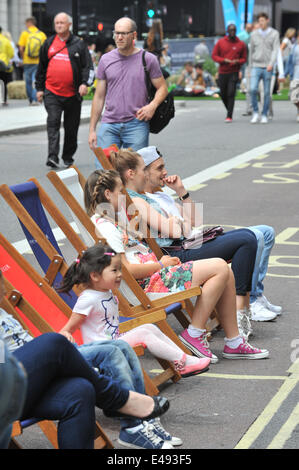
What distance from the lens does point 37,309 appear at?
15.7ft

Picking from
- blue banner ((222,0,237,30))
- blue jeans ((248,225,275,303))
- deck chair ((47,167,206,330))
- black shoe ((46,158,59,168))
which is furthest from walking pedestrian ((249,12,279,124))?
blue banner ((222,0,237,30))

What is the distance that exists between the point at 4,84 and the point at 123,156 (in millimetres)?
20950

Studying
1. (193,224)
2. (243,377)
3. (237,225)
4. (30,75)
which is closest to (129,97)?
(237,225)

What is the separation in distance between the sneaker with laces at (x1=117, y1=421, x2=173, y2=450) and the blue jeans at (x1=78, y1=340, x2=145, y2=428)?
0.11ft

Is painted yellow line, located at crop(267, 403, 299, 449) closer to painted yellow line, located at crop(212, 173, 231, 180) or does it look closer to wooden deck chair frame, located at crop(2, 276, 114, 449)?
wooden deck chair frame, located at crop(2, 276, 114, 449)

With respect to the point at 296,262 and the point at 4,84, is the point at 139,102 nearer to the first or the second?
the point at 296,262

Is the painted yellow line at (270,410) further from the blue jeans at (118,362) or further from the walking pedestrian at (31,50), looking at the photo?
the walking pedestrian at (31,50)

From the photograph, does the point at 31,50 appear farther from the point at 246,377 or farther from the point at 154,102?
the point at 246,377

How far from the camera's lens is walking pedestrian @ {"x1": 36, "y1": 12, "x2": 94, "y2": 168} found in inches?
512

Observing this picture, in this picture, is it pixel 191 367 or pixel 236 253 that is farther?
pixel 236 253

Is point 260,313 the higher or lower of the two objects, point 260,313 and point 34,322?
the lower

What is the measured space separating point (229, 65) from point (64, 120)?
318 inches

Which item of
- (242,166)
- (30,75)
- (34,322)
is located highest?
(34,322)

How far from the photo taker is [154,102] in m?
8.94
